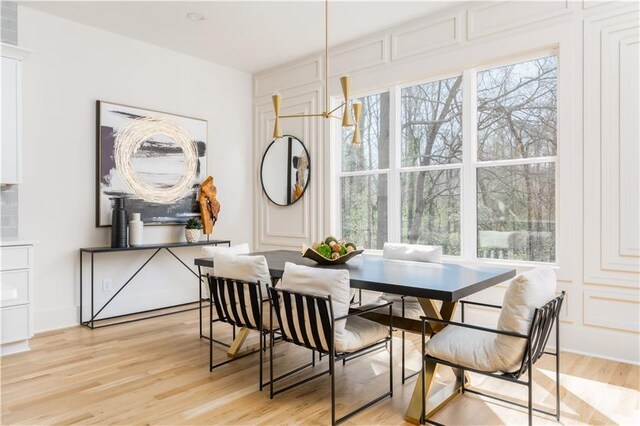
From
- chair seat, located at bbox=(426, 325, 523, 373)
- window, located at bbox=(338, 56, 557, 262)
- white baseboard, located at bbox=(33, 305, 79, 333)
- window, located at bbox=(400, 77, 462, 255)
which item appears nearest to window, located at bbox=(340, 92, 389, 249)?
window, located at bbox=(338, 56, 557, 262)

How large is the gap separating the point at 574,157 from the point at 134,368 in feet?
11.8

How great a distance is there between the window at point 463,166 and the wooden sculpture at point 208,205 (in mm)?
1549

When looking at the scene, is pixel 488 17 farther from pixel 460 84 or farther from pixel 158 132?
pixel 158 132

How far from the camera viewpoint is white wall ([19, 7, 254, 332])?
3.99 meters

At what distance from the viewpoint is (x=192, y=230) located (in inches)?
191

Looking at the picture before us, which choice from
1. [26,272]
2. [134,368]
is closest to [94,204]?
[26,272]

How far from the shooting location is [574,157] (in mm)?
3379

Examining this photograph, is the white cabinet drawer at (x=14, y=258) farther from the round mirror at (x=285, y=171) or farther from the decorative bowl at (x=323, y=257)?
the round mirror at (x=285, y=171)

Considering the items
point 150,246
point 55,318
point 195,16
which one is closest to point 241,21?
point 195,16

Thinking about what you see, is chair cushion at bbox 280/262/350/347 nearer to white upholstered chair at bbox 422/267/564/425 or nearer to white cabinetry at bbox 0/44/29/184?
white upholstered chair at bbox 422/267/564/425

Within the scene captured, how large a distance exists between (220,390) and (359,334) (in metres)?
0.97

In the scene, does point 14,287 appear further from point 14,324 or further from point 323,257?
point 323,257

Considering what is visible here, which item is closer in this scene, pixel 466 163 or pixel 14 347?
pixel 14 347

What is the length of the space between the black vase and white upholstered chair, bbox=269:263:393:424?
241cm
